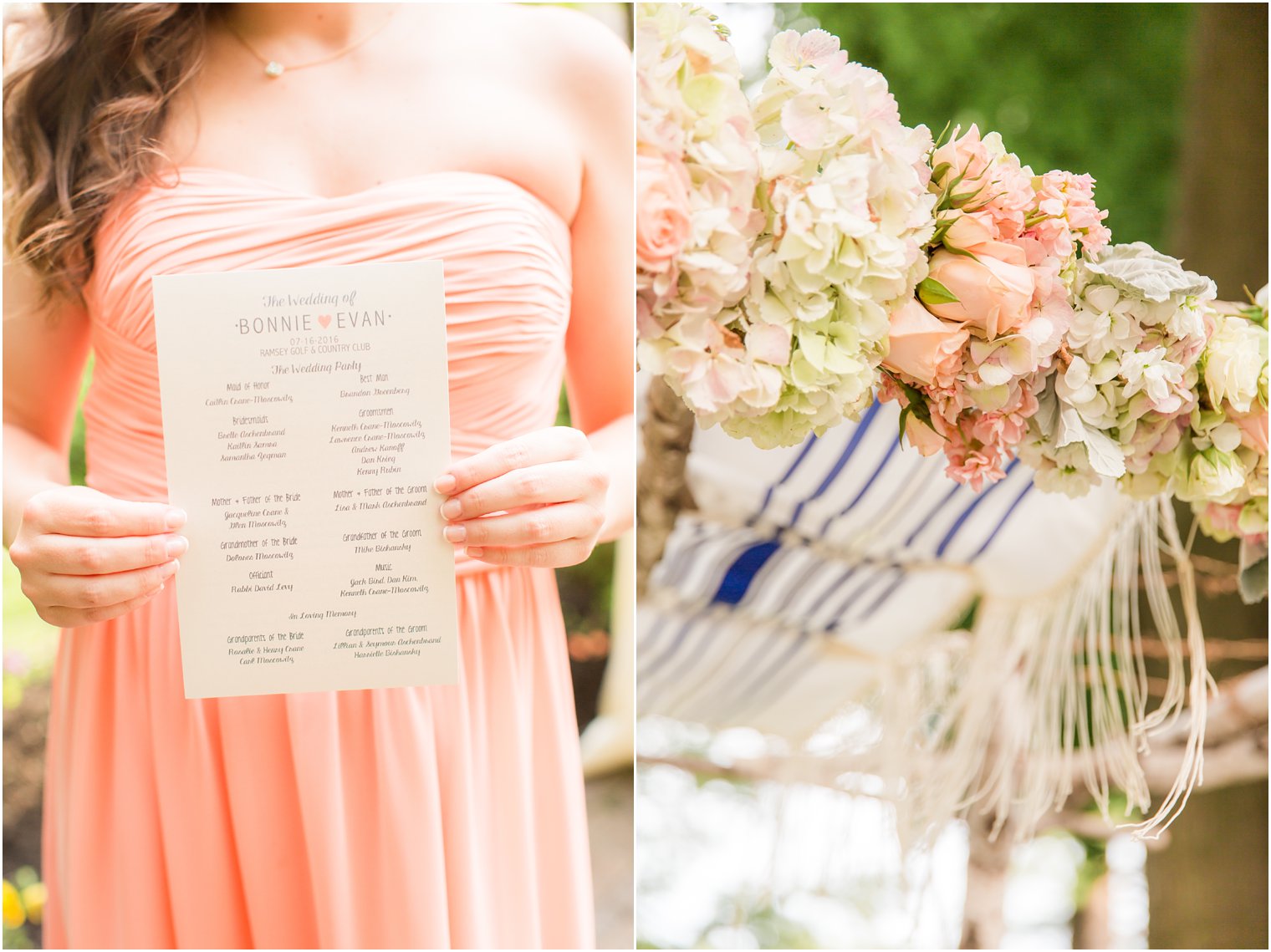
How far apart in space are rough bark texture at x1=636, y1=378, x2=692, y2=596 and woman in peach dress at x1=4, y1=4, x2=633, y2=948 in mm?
99

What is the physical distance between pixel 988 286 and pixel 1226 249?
1696mm

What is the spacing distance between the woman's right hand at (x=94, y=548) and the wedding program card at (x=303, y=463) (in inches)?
0.8

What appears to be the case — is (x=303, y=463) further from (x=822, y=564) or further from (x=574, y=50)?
(x=822, y=564)

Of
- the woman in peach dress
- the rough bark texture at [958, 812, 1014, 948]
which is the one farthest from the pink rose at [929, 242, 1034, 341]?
the rough bark texture at [958, 812, 1014, 948]

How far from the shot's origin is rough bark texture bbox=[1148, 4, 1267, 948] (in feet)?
6.05

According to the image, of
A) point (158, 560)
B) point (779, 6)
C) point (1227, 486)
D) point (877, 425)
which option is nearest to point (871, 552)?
point (877, 425)

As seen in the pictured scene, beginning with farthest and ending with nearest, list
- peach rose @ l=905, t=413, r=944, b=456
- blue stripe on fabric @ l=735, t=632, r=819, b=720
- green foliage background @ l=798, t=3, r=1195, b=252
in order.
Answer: green foliage background @ l=798, t=3, r=1195, b=252
blue stripe on fabric @ l=735, t=632, r=819, b=720
peach rose @ l=905, t=413, r=944, b=456

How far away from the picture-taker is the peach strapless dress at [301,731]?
0.71 m

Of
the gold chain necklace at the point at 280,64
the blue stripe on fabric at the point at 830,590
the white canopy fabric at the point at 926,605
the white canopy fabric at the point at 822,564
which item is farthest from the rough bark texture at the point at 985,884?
the gold chain necklace at the point at 280,64

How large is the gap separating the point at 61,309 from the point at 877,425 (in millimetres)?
802

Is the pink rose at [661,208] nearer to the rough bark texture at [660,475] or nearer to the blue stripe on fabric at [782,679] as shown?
the rough bark texture at [660,475]

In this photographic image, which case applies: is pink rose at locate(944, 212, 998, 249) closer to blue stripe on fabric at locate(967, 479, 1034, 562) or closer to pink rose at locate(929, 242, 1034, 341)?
pink rose at locate(929, 242, 1034, 341)

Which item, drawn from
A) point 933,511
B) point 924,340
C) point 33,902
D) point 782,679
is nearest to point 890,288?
point 924,340

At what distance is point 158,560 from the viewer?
1.93 ft
